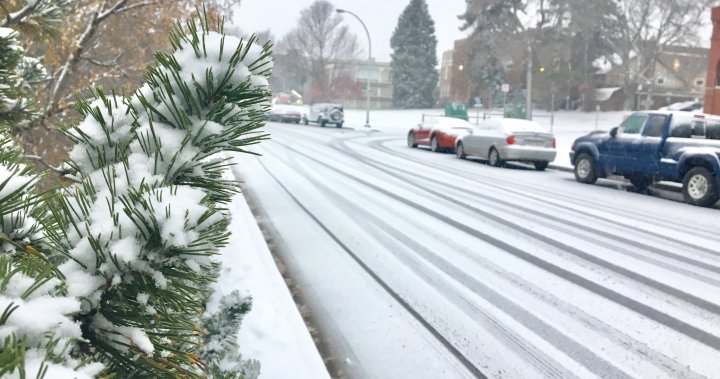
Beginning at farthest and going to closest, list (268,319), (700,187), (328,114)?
1. (328,114)
2. (700,187)
3. (268,319)

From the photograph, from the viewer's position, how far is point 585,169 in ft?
46.4

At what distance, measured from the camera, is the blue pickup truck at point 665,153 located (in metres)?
11.1

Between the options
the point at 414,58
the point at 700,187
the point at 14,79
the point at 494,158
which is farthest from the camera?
the point at 414,58

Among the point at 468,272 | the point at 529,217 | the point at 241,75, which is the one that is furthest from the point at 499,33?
the point at 241,75

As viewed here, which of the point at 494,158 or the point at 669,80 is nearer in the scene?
the point at 494,158

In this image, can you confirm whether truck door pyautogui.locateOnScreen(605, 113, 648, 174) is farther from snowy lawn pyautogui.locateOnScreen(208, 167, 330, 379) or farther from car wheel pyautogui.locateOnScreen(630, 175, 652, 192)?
snowy lawn pyautogui.locateOnScreen(208, 167, 330, 379)

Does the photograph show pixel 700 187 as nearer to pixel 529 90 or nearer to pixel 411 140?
pixel 411 140

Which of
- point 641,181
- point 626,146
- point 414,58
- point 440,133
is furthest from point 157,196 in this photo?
point 414,58

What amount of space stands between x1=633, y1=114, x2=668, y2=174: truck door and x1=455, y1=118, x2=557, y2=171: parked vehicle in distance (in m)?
4.13

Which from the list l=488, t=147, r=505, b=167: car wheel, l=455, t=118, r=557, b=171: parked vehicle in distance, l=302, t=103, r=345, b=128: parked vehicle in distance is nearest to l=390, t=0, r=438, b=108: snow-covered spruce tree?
l=302, t=103, r=345, b=128: parked vehicle in distance

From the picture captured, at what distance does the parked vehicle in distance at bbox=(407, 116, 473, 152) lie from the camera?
21.4 meters

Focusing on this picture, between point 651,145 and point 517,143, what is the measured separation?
15.7 feet

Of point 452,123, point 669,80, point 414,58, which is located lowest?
point 452,123

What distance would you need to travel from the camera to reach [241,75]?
0.88m
